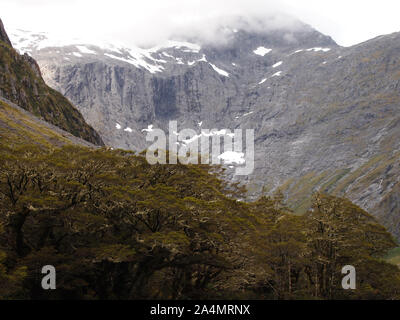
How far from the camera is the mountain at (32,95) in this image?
142000mm

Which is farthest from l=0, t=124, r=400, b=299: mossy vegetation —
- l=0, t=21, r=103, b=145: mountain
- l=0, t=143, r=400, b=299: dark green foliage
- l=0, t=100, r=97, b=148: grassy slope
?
l=0, t=21, r=103, b=145: mountain

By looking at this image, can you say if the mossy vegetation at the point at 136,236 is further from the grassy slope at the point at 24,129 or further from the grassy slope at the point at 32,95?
the grassy slope at the point at 32,95

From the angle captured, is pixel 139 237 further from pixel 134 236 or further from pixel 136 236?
pixel 134 236

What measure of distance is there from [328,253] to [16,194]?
108 feet

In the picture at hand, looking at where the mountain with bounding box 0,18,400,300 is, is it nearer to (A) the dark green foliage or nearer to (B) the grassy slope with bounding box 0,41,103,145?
(A) the dark green foliage

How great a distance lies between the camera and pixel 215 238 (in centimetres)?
3562

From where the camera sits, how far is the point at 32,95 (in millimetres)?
153375

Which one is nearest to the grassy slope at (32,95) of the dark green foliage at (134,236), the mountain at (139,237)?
the dark green foliage at (134,236)

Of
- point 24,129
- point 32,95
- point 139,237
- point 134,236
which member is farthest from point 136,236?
point 32,95

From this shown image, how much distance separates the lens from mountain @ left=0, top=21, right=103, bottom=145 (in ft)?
466

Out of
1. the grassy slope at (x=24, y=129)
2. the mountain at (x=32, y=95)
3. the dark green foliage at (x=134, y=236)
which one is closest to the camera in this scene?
the dark green foliage at (x=134, y=236)
